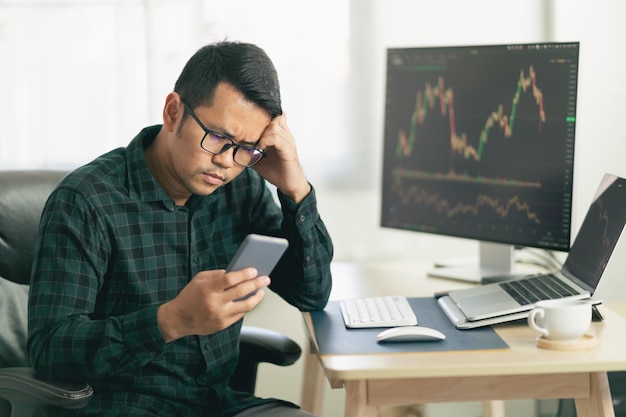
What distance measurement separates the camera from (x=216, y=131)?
1.56m

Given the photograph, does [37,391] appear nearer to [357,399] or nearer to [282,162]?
[357,399]

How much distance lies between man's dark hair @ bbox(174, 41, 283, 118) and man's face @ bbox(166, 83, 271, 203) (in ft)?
0.04

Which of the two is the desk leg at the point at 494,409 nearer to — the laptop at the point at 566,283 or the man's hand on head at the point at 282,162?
the laptop at the point at 566,283

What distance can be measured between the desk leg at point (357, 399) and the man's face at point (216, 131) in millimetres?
431

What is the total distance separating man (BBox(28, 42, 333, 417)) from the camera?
1.44 meters

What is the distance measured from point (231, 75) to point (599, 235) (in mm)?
762

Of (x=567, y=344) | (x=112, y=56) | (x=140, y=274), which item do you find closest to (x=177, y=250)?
(x=140, y=274)

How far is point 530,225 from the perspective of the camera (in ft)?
6.59

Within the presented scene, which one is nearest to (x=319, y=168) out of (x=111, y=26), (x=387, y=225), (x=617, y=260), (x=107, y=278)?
(x=387, y=225)

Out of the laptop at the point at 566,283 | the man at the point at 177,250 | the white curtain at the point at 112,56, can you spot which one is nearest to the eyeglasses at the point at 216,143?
the man at the point at 177,250

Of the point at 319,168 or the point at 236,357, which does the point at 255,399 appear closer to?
the point at 236,357

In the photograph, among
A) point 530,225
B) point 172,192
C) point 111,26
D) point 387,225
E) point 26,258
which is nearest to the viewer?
point 172,192

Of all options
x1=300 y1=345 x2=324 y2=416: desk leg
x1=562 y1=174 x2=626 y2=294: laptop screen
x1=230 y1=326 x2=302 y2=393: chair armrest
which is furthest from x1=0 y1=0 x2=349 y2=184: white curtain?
x1=562 y1=174 x2=626 y2=294: laptop screen

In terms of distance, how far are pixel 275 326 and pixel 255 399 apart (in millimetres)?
924
